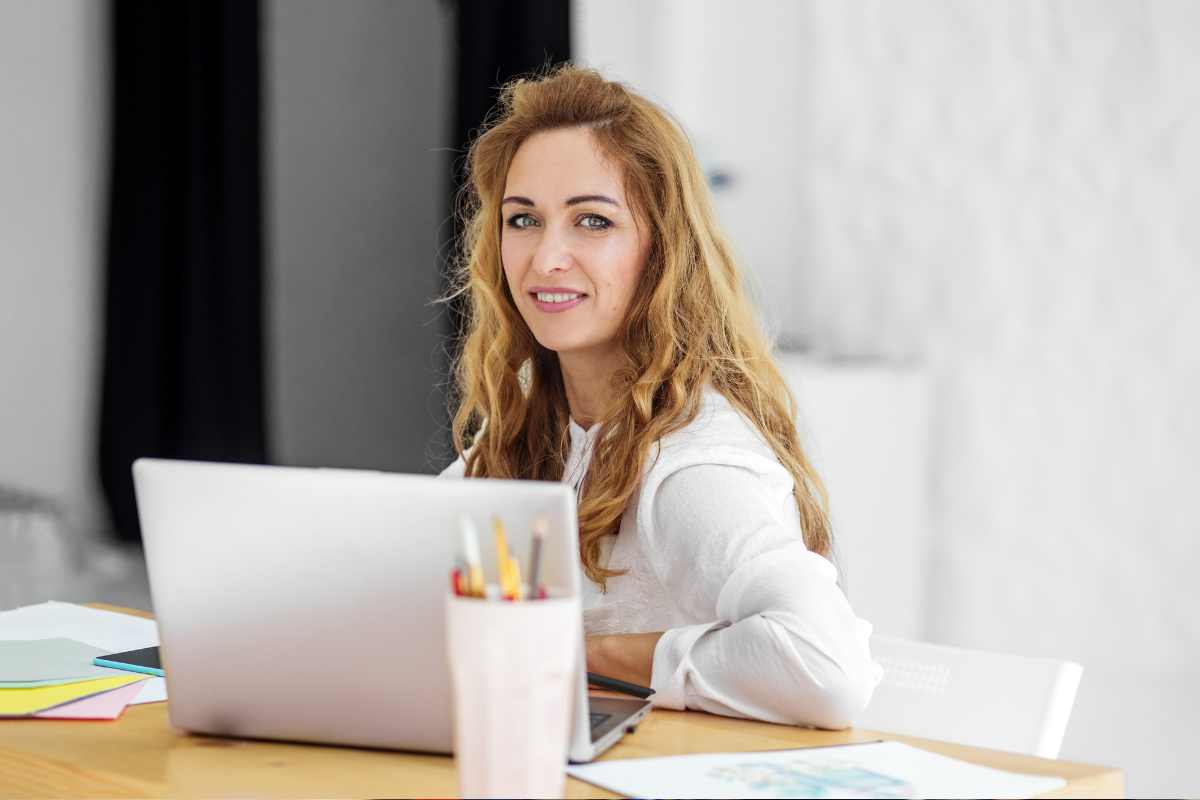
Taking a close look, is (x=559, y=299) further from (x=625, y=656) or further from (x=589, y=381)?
(x=625, y=656)

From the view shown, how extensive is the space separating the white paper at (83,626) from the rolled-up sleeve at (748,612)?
1.78ft

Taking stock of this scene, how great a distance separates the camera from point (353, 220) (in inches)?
191

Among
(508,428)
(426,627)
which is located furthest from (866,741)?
(508,428)

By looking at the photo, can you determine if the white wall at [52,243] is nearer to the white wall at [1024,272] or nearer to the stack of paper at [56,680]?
the white wall at [1024,272]

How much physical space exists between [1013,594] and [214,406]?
2437 millimetres

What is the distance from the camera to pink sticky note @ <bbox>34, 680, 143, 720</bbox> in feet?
3.82

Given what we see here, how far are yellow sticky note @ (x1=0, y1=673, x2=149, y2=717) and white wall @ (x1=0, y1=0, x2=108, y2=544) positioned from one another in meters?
3.37

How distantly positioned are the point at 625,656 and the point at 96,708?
1.61 feet

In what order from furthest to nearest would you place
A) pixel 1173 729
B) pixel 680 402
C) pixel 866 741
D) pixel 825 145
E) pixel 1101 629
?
pixel 825 145
pixel 1101 629
pixel 1173 729
pixel 680 402
pixel 866 741

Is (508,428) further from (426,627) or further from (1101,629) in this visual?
(1101,629)

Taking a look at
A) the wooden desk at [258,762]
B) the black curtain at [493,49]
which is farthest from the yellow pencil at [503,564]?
the black curtain at [493,49]

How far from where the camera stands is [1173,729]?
305 centimetres

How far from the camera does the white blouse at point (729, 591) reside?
4.03ft

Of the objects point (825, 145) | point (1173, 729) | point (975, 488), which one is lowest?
point (1173, 729)
